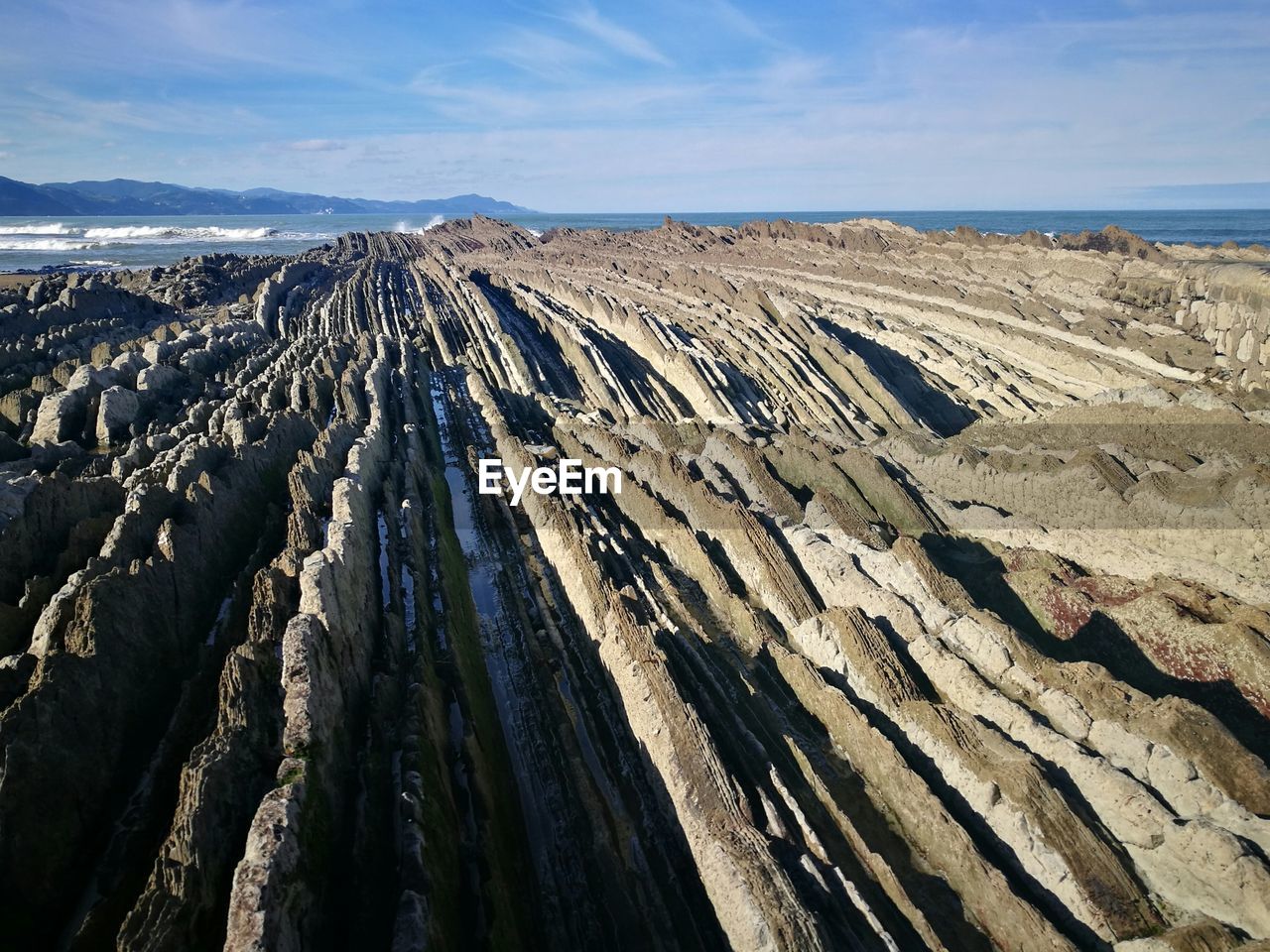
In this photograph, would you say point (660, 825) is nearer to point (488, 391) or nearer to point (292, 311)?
point (488, 391)

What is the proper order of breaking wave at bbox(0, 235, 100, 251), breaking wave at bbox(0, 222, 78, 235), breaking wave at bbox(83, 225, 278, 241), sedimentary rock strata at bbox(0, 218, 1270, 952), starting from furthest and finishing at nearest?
breaking wave at bbox(0, 222, 78, 235), breaking wave at bbox(83, 225, 278, 241), breaking wave at bbox(0, 235, 100, 251), sedimentary rock strata at bbox(0, 218, 1270, 952)

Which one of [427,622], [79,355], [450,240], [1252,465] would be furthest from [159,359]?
[450,240]

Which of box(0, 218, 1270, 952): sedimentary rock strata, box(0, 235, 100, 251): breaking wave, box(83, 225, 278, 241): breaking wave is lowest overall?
box(0, 218, 1270, 952): sedimentary rock strata

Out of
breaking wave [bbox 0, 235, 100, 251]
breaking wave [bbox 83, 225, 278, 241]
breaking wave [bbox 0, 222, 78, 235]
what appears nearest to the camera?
breaking wave [bbox 0, 235, 100, 251]

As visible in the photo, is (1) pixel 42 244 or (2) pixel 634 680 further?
(1) pixel 42 244

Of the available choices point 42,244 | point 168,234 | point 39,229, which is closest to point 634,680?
point 42,244

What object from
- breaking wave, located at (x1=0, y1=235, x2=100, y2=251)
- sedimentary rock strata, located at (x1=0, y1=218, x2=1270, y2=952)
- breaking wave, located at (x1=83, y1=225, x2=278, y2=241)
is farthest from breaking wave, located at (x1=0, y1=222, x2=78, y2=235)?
sedimentary rock strata, located at (x1=0, y1=218, x2=1270, y2=952)

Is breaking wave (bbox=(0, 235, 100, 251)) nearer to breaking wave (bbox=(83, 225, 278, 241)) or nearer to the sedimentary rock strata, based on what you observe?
breaking wave (bbox=(83, 225, 278, 241))

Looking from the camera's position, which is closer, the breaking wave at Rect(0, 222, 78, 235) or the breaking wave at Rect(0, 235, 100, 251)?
the breaking wave at Rect(0, 235, 100, 251)

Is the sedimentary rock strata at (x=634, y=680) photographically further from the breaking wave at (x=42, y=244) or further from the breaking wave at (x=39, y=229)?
the breaking wave at (x=39, y=229)

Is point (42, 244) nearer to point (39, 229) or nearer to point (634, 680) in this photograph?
point (39, 229)
